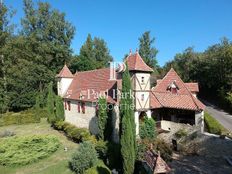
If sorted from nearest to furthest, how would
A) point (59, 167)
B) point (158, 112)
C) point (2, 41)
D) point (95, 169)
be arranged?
point (95, 169) → point (59, 167) → point (158, 112) → point (2, 41)

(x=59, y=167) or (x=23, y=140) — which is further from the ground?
(x=23, y=140)

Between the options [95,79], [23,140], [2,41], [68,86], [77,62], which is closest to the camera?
[23,140]

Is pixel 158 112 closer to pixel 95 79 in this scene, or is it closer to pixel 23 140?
pixel 95 79

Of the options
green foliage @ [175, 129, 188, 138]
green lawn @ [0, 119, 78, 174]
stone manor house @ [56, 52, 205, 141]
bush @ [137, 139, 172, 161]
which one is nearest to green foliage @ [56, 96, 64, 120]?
stone manor house @ [56, 52, 205, 141]

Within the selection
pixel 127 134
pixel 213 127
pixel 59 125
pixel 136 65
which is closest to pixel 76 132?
→ pixel 59 125

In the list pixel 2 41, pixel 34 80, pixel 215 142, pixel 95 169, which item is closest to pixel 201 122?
pixel 215 142

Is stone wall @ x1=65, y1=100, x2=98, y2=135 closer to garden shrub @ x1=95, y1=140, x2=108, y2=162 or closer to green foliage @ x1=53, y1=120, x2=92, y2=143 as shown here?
green foliage @ x1=53, y1=120, x2=92, y2=143

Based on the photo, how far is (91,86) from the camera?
2964cm

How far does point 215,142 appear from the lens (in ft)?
72.7

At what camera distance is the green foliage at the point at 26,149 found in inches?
822

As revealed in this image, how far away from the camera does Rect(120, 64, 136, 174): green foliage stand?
54.4 feet

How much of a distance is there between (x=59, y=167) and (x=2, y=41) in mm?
32789

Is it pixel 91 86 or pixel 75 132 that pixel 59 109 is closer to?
pixel 91 86

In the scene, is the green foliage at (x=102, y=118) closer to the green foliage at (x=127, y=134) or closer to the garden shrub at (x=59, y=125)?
the green foliage at (x=127, y=134)
